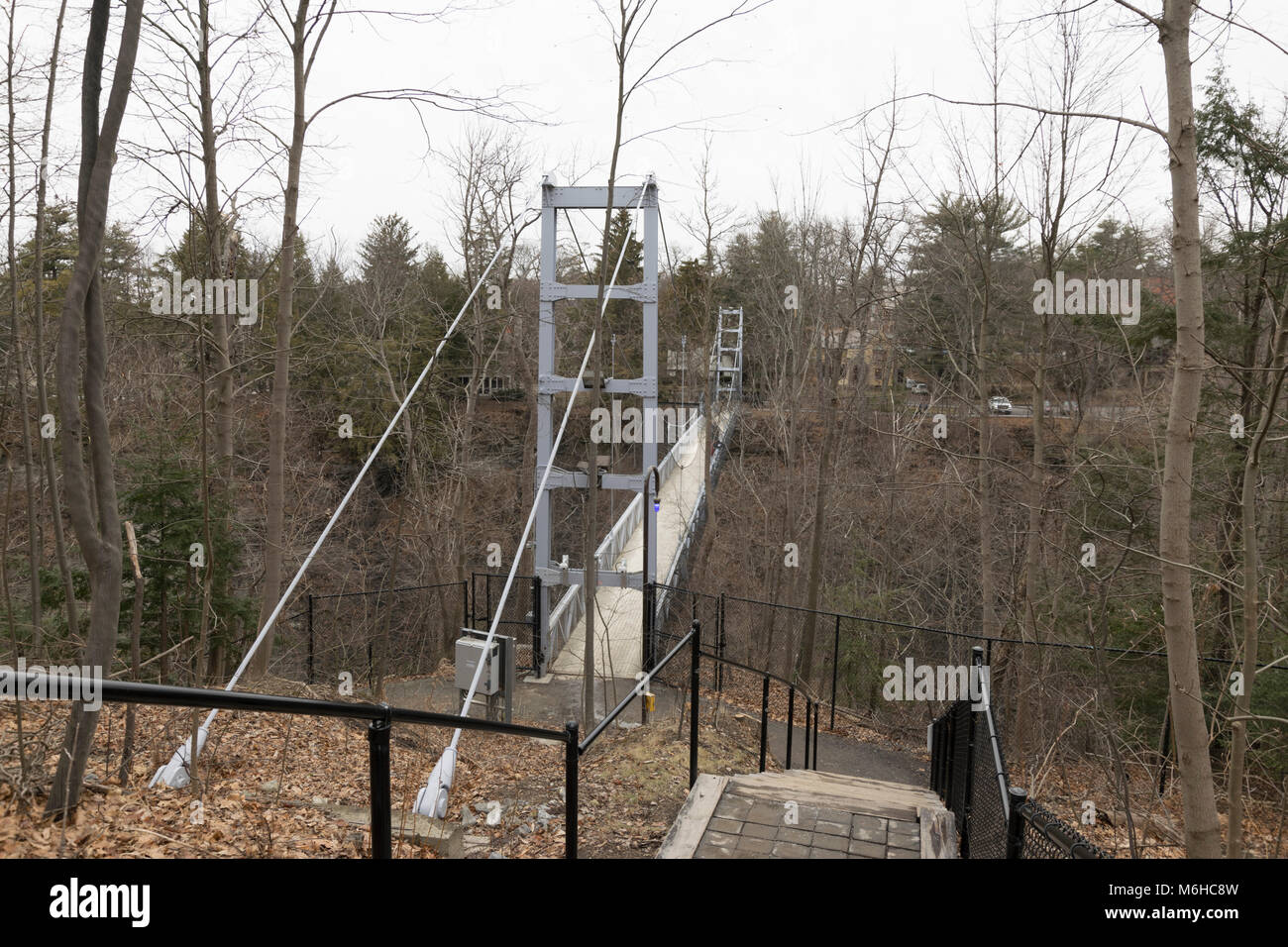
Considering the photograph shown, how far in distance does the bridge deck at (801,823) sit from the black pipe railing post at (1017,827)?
4.23 feet

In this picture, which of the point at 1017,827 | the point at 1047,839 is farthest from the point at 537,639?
the point at 1047,839

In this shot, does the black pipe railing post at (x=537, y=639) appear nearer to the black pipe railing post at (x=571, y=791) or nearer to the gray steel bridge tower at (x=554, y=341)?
the gray steel bridge tower at (x=554, y=341)

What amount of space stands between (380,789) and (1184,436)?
3440mm

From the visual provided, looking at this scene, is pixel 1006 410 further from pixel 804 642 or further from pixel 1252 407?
pixel 1252 407

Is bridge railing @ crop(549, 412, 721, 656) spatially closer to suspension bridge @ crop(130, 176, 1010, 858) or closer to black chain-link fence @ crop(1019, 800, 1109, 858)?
suspension bridge @ crop(130, 176, 1010, 858)

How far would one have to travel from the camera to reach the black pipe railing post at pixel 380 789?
240 centimetres

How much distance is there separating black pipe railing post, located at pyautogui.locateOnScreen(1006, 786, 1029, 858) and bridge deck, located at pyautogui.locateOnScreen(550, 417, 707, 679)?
21.7 feet

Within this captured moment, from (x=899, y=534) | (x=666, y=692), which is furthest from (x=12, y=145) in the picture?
(x=899, y=534)

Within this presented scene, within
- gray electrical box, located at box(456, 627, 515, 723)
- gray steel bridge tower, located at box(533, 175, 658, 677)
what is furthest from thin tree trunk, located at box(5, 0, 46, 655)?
gray steel bridge tower, located at box(533, 175, 658, 677)

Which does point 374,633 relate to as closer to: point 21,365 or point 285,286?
point 285,286

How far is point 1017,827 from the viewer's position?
Result: 122 inches

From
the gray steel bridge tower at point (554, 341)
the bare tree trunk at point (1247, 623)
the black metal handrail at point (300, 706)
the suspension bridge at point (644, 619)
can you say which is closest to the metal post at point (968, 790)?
the suspension bridge at point (644, 619)

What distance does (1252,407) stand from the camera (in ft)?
32.6
